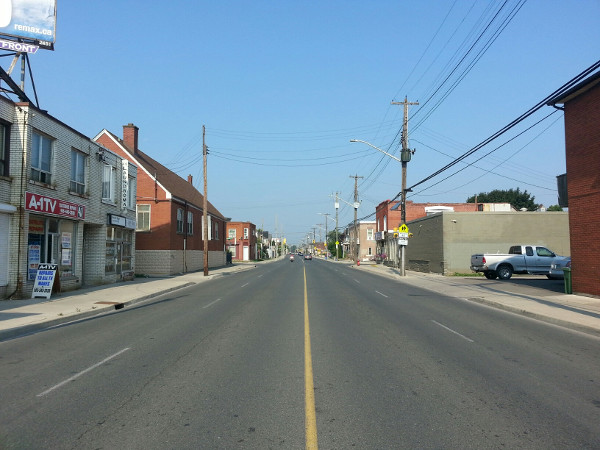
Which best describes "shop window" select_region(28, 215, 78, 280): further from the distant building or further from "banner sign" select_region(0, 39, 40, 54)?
the distant building

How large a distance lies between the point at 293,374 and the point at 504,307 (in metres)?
10.8

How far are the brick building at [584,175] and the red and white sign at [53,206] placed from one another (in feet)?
62.3

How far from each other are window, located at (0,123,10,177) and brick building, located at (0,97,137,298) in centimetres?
3

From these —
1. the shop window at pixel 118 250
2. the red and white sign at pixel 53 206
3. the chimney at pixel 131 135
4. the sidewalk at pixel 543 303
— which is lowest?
the sidewalk at pixel 543 303

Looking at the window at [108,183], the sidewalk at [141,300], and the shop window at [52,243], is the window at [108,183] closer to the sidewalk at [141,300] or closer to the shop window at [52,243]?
the shop window at [52,243]

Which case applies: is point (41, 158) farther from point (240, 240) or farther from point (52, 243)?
point (240, 240)

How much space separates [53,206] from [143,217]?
18.1 metres

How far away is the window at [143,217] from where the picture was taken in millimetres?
35906

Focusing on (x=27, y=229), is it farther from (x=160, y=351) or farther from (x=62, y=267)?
(x=160, y=351)

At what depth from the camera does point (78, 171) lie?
21453 millimetres

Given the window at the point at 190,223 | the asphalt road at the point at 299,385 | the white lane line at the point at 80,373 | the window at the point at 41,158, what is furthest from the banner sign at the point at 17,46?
the window at the point at 190,223

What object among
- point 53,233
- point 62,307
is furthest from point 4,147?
point 62,307

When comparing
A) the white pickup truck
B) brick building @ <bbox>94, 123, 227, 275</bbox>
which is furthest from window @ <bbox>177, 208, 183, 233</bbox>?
the white pickup truck

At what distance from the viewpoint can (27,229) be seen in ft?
55.5
